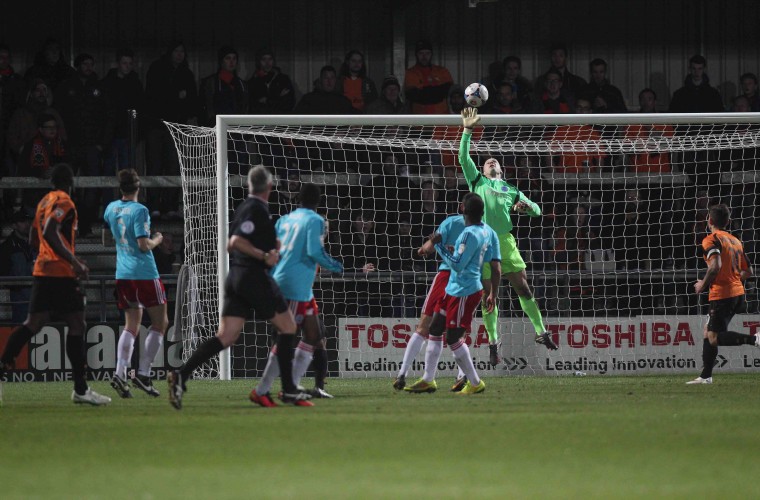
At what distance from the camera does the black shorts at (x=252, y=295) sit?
8.78 metres

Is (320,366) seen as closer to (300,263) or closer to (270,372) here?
(270,372)

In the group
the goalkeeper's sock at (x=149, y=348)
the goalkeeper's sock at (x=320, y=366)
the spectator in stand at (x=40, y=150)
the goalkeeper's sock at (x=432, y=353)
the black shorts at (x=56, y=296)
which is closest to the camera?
the black shorts at (x=56, y=296)

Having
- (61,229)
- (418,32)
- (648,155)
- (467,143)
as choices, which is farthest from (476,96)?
(418,32)

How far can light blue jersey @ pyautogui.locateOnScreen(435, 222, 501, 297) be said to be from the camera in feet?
34.5

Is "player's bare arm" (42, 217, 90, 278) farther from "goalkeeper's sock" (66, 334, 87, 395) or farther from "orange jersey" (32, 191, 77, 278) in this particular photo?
"goalkeeper's sock" (66, 334, 87, 395)

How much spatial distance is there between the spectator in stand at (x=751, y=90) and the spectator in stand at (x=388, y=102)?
5.55 meters

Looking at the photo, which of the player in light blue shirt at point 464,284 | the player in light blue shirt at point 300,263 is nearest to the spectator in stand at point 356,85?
the player in light blue shirt at point 464,284

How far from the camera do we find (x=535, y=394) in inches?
426

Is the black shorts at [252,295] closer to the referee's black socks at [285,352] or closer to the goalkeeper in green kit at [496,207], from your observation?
the referee's black socks at [285,352]

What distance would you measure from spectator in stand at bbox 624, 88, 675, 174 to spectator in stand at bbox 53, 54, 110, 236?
734 cm

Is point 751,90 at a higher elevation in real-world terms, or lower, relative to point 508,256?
higher

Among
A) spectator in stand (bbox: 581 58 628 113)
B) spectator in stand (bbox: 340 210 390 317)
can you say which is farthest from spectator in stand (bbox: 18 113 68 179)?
spectator in stand (bbox: 581 58 628 113)

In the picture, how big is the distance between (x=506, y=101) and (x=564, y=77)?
1.85 meters

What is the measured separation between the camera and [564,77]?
762 inches
